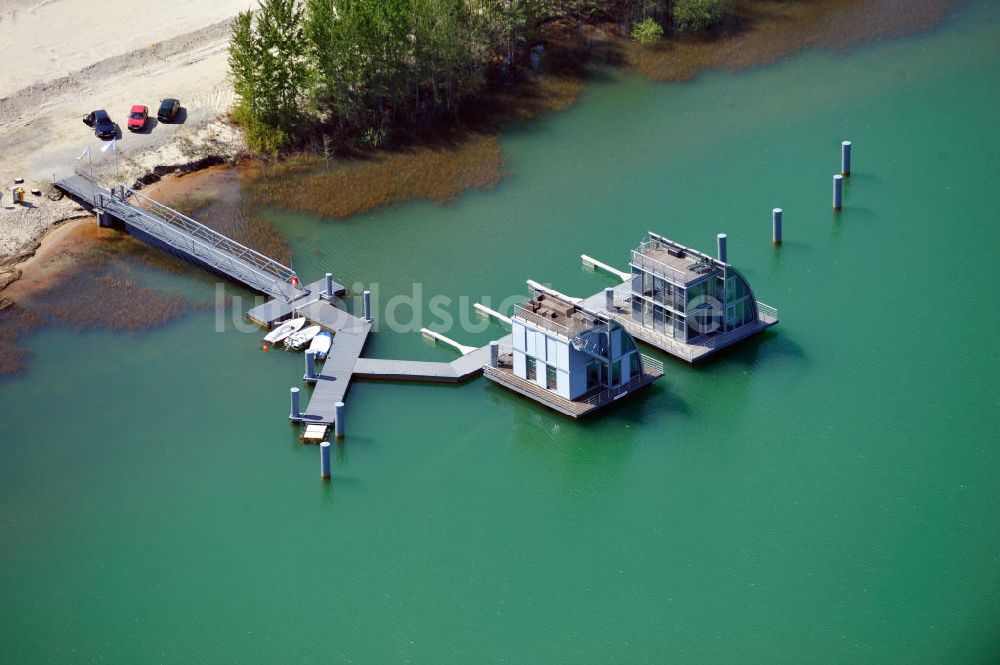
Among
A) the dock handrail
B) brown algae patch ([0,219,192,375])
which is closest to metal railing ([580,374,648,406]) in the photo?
the dock handrail

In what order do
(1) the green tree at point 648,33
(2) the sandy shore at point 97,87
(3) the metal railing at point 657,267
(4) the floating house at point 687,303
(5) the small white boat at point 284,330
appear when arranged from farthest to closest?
(1) the green tree at point 648,33
(2) the sandy shore at point 97,87
(5) the small white boat at point 284,330
(4) the floating house at point 687,303
(3) the metal railing at point 657,267

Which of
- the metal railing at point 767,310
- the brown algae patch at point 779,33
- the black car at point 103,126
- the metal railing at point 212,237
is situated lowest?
the metal railing at point 767,310

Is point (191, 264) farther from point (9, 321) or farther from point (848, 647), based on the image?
point (848, 647)

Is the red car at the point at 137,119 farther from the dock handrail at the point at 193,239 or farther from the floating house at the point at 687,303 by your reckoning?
the floating house at the point at 687,303

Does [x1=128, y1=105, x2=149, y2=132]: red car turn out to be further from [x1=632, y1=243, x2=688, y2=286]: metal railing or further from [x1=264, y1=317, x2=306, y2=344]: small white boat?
[x1=632, y1=243, x2=688, y2=286]: metal railing

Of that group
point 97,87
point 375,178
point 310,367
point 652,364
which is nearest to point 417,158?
point 375,178

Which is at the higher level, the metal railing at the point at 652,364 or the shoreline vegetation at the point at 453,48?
the shoreline vegetation at the point at 453,48

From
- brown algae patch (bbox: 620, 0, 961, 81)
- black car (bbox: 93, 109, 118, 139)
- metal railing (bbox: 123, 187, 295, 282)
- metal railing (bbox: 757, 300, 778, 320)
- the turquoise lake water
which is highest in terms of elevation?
brown algae patch (bbox: 620, 0, 961, 81)

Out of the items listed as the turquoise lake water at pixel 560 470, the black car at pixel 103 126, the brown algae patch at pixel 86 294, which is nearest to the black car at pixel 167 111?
the black car at pixel 103 126
